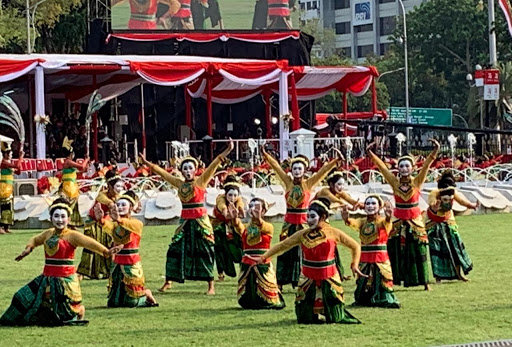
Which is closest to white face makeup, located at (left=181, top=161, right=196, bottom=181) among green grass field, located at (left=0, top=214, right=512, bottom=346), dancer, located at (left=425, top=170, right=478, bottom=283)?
green grass field, located at (left=0, top=214, right=512, bottom=346)

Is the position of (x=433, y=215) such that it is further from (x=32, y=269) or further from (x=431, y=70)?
(x=431, y=70)

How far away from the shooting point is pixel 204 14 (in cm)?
4100

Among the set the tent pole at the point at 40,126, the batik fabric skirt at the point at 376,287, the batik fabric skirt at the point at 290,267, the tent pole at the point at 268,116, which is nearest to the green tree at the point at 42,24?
the tent pole at the point at 268,116

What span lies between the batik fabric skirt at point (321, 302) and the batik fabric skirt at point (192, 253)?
2.90 m

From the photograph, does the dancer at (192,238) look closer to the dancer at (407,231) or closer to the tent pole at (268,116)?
the dancer at (407,231)

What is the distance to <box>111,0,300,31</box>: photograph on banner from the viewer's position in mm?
40156

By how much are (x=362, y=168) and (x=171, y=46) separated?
14.7 meters

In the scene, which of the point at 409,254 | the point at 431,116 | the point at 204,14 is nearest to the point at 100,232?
the point at 409,254

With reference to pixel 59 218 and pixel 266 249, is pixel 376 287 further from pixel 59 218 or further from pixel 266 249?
pixel 59 218

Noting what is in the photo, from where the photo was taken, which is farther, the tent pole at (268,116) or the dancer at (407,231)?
the tent pole at (268,116)

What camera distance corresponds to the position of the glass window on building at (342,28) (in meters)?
107

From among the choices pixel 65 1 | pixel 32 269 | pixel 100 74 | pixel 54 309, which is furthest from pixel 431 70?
pixel 54 309

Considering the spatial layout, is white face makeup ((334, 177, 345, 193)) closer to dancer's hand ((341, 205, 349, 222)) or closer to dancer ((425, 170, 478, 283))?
dancer ((425, 170, 478, 283))

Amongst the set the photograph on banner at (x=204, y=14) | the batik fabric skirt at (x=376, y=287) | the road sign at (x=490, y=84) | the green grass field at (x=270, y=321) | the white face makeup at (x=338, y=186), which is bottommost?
the green grass field at (x=270, y=321)
